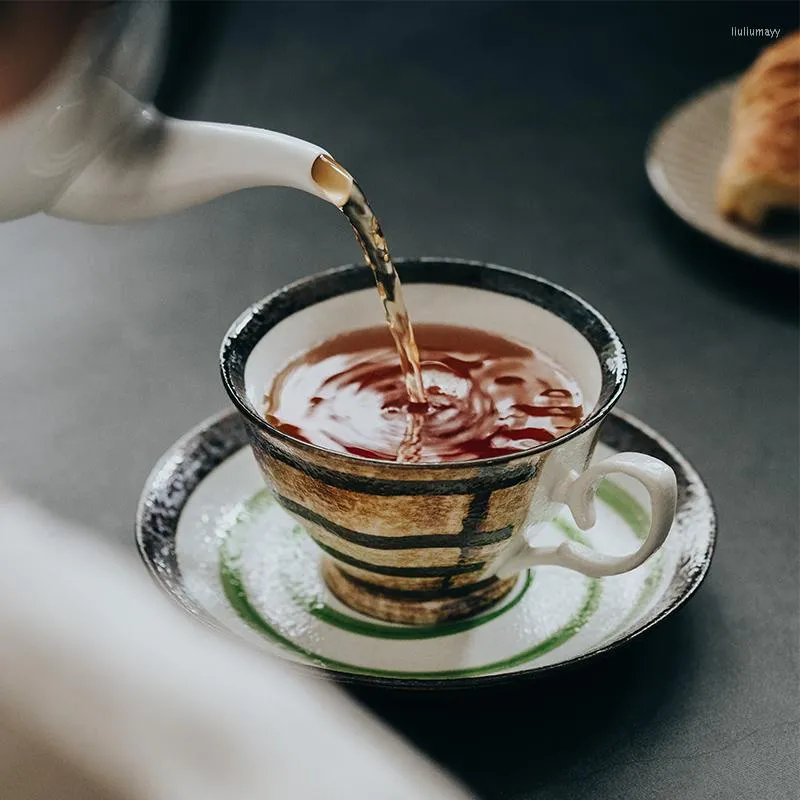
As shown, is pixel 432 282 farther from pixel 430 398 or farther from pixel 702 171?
pixel 702 171

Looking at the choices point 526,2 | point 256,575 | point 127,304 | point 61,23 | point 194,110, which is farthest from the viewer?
point 526,2

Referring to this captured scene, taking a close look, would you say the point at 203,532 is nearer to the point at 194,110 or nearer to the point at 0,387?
the point at 0,387

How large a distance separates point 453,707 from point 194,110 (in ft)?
3.32

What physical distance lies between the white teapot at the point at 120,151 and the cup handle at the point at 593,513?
0.71ft

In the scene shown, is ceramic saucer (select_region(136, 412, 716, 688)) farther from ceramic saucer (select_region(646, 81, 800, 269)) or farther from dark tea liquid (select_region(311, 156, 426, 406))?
ceramic saucer (select_region(646, 81, 800, 269))

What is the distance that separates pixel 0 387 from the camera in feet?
3.21

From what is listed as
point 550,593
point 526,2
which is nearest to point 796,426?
point 550,593

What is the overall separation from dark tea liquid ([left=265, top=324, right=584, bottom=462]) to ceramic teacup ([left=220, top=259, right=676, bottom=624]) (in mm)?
12

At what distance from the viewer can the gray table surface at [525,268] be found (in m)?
0.65

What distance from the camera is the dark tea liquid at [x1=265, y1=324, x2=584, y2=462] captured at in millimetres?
700

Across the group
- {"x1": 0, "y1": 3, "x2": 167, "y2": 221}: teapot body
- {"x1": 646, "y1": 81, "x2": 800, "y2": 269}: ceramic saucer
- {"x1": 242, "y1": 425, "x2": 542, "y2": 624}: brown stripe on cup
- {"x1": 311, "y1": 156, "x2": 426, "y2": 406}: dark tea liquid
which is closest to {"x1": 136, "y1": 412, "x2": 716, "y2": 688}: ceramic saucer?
{"x1": 242, "y1": 425, "x2": 542, "y2": 624}: brown stripe on cup

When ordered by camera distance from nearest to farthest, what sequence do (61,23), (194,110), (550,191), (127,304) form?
(61,23)
(127,304)
(550,191)
(194,110)

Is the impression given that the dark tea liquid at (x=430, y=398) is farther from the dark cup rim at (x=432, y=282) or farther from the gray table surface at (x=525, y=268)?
the gray table surface at (x=525, y=268)

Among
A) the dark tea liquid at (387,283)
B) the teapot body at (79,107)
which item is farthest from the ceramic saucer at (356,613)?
the teapot body at (79,107)
